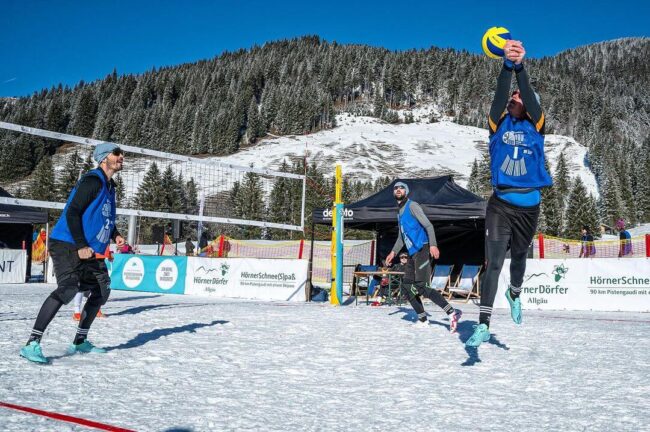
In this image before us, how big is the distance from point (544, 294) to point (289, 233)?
144 ft

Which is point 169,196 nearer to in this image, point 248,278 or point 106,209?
point 248,278

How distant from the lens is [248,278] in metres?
14.9

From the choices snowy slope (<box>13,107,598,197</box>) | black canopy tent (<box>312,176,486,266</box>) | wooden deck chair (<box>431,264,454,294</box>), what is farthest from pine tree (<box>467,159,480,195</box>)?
wooden deck chair (<box>431,264,454,294</box>)

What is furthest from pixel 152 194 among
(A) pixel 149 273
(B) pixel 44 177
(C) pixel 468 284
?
(C) pixel 468 284

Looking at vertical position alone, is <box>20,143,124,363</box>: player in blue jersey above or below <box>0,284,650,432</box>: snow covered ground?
above

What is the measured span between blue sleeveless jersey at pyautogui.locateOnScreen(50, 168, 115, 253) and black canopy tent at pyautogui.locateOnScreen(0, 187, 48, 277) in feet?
55.0

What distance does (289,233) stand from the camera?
55.8 metres

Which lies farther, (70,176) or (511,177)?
(70,176)

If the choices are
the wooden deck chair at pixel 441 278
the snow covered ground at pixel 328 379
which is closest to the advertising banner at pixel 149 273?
the wooden deck chair at pixel 441 278

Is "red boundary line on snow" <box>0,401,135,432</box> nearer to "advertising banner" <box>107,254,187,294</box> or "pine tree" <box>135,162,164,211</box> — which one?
"advertising banner" <box>107,254,187,294</box>

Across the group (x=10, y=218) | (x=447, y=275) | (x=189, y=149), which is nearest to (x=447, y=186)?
(x=447, y=275)

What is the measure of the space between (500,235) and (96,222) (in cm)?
331

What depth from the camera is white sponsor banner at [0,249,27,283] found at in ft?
60.2

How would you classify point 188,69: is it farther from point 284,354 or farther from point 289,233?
point 284,354
